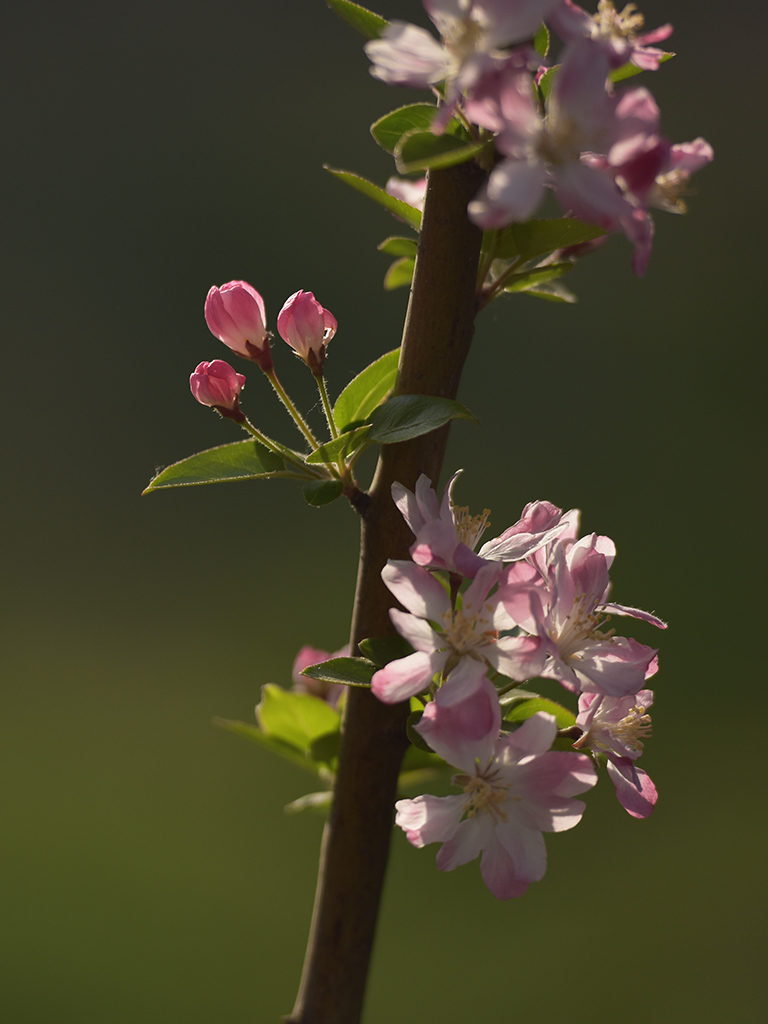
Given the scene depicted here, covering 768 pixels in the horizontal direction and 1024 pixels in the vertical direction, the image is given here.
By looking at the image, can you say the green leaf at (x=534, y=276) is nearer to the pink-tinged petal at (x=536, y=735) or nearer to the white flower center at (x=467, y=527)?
the white flower center at (x=467, y=527)

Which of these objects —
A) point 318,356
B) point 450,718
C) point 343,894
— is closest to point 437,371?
point 318,356

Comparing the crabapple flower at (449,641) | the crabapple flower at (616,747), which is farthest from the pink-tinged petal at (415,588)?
the crabapple flower at (616,747)

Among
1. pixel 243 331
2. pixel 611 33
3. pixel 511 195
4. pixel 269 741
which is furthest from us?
pixel 269 741

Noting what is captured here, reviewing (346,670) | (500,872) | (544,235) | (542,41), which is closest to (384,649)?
(346,670)

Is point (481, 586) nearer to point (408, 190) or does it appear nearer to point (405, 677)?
point (405, 677)

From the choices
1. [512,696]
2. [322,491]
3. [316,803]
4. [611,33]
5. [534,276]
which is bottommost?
[316,803]

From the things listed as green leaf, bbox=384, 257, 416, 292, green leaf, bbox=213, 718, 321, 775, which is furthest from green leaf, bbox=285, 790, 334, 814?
green leaf, bbox=384, 257, 416, 292

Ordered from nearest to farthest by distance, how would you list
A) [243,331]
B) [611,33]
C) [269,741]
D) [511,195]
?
[511,195], [611,33], [243,331], [269,741]

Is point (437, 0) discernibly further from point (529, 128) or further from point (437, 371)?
point (437, 371)
